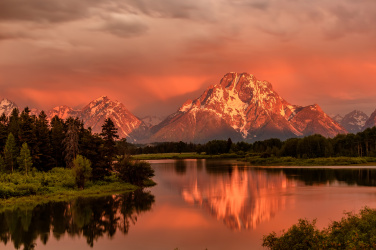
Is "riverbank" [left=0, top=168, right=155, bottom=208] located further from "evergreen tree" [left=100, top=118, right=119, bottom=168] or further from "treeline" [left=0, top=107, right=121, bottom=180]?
"evergreen tree" [left=100, top=118, right=119, bottom=168]

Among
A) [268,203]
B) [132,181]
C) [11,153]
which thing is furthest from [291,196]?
[11,153]

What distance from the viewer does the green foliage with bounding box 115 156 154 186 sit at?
9162 cm

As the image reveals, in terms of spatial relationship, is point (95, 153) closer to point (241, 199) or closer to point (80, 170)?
point (80, 170)

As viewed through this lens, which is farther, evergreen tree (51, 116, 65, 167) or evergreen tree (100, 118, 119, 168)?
evergreen tree (51, 116, 65, 167)

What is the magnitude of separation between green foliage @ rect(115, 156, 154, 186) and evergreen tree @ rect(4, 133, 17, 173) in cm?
2206

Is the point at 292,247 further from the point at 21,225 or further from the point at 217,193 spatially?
the point at 217,193

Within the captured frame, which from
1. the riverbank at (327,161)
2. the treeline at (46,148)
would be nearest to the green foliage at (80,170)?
the treeline at (46,148)

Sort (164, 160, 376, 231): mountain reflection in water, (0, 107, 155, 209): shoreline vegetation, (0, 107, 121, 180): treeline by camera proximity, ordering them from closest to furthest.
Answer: (164, 160, 376, 231): mountain reflection in water < (0, 107, 155, 209): shoreline vegetation < (0, 107, 121, 180): treeline

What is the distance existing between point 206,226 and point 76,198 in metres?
30.6

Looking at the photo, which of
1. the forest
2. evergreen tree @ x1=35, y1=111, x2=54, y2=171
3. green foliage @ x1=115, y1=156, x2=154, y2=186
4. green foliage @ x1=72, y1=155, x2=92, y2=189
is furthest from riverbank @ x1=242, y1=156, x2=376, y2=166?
green foliage @ x1=72, y1=155, x2=92, y2=189

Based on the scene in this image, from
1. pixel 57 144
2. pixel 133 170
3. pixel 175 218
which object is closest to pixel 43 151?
pixel 57 144

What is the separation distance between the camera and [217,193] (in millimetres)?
84000

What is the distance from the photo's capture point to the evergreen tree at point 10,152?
8738cm

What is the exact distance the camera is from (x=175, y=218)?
5688cm
